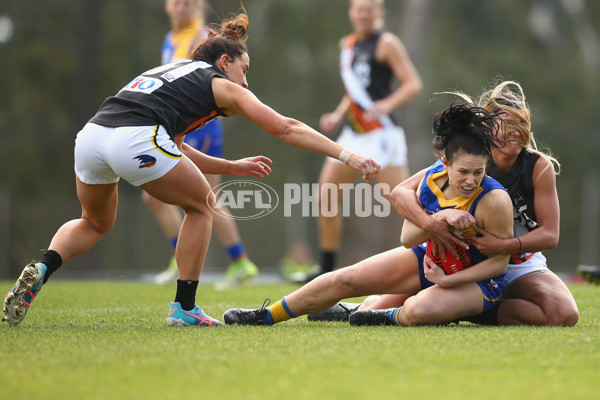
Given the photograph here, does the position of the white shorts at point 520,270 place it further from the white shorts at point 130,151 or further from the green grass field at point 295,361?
the white shorts at point 130,151

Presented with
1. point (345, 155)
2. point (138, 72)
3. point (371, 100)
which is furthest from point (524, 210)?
point (138, 72)

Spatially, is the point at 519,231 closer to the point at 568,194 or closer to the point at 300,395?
the point at 300,395

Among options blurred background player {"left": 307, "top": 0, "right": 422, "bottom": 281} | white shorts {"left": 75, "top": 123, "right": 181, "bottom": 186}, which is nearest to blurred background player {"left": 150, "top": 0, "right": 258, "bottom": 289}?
blurred background player {"left": 307, "top": 0, "right": 422, "bottom": 281}

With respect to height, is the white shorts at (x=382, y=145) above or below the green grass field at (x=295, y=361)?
above

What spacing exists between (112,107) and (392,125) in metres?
3.60

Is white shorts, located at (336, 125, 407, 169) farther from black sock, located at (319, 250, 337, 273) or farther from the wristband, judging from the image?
the wristband

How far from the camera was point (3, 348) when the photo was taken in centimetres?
322

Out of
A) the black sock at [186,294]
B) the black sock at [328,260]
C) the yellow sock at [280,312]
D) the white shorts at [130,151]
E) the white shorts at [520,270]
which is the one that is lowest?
the black sock at [328,260]

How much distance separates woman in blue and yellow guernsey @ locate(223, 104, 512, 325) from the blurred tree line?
6211 millimetres

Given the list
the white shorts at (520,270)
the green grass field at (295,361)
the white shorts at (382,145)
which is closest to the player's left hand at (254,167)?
the green grass field at (295,361)

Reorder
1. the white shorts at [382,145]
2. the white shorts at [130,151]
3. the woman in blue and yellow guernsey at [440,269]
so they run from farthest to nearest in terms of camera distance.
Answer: the white shorts at [382,145] → the white shorts at [130,151] → the woman in blue and yellow guernsey at [440,269]

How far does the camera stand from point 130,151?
12.4 ft

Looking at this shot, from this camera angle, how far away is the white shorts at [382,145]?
22.7ft

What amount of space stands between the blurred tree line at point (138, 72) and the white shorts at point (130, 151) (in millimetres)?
6308
